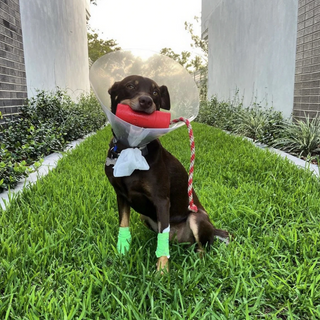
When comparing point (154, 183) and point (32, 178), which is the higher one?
point (154, 183)

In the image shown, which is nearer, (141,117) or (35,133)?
(141,117)

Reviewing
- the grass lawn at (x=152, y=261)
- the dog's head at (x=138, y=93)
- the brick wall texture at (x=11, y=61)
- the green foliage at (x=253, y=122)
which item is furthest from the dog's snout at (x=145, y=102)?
the green foliage at (x=253, y=122)

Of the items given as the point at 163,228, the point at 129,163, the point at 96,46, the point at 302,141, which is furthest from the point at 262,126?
the point at 96,46

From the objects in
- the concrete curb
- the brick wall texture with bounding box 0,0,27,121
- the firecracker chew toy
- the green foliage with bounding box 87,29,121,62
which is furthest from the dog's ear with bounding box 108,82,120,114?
the green foliage with bounding box 87,29,121,62

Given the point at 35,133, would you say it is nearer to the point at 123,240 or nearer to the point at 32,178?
the point at 32,178

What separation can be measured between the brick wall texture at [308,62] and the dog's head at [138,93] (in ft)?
14.6

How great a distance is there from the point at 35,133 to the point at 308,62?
484 cm

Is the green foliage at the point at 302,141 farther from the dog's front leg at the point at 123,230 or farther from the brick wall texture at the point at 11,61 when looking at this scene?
the brick wall texture at the point at 11,61

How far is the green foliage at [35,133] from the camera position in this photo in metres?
3.02

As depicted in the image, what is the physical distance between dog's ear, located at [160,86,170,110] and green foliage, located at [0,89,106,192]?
165 cm

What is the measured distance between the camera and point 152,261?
1761 millimetres

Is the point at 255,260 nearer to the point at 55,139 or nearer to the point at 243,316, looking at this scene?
the point at 243,316

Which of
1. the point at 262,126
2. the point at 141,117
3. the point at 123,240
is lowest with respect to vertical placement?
the point at 123,240

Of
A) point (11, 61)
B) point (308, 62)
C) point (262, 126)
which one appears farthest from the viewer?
point (262, 126)
